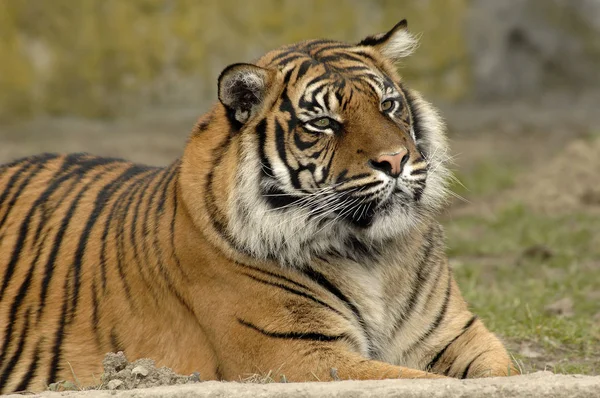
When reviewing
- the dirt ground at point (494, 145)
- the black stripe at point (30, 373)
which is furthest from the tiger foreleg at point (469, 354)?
the dirt ground at point (494, 145)

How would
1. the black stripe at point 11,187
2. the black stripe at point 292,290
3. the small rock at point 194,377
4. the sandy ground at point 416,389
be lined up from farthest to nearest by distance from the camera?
the black stripe at point 11,187 → the black stripe at point 292,290 → the small rock at point 194,377 → the sandy ground at point 416,389

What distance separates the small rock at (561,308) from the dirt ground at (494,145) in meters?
1.37

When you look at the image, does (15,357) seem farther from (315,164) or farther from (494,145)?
(494,145)

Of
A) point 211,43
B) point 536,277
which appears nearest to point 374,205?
point 536,277

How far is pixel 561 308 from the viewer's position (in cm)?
555

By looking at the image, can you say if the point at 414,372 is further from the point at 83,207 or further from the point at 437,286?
the point at 83,207

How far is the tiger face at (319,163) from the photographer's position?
12.4ft

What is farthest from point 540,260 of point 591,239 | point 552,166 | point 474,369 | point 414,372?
point 414,372

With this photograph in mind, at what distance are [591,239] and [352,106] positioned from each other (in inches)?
159

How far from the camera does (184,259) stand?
13.2 feet

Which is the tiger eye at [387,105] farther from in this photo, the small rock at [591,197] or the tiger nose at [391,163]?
the small rock at [591,197]

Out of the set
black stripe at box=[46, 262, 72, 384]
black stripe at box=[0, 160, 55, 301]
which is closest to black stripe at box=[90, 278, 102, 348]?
black stripe at box=[46, 262, 72, 384]

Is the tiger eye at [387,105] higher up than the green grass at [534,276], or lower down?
higher up

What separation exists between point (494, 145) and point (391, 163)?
6.84m
